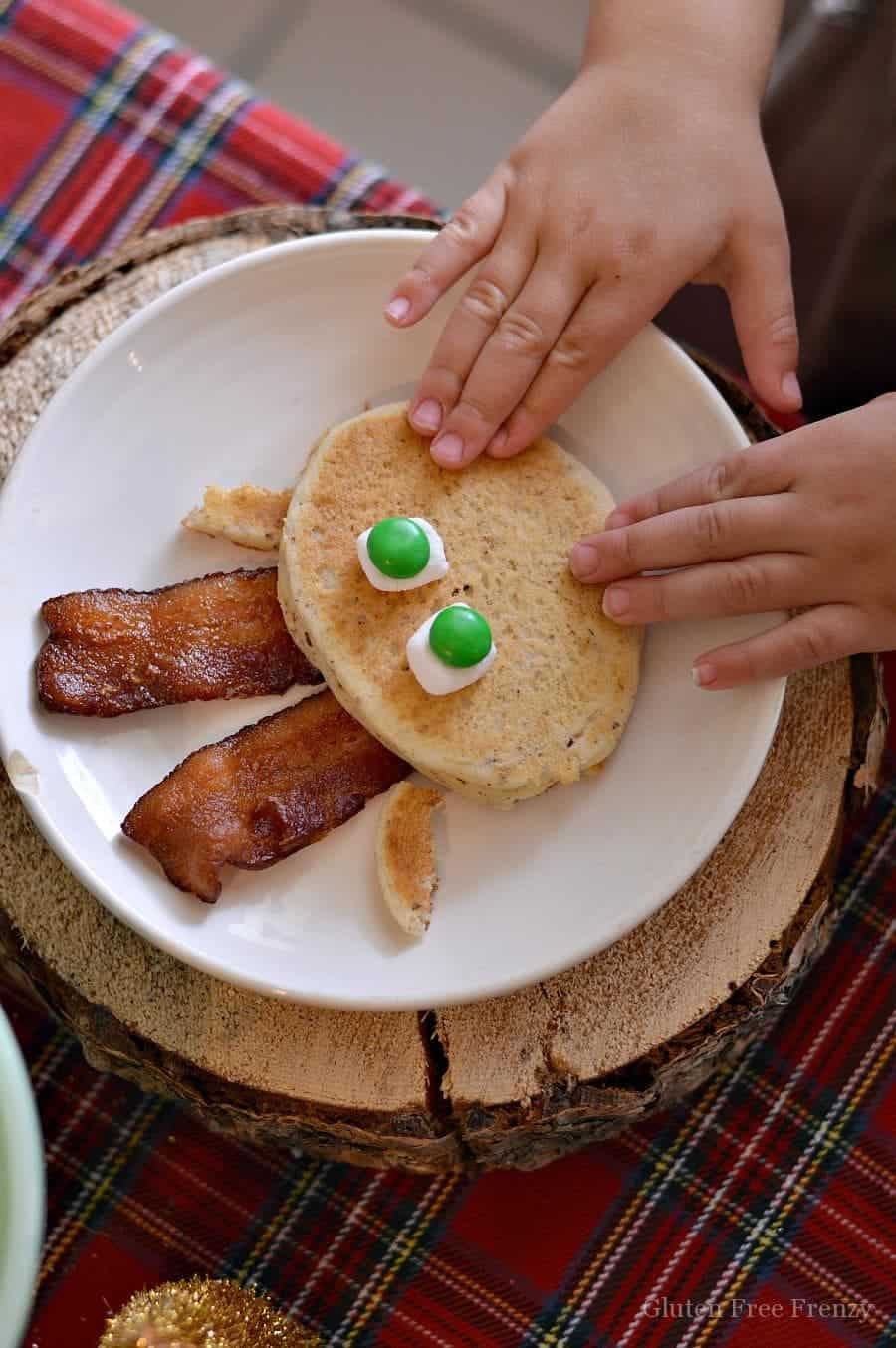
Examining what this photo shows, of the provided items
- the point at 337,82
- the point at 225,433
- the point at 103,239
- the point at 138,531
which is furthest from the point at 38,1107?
the point at 337,82

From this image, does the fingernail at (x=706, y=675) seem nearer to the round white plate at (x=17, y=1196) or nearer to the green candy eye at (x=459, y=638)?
the green candy eye at (x=459, y=638)

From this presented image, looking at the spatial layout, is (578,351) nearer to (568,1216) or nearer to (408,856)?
(408,856)

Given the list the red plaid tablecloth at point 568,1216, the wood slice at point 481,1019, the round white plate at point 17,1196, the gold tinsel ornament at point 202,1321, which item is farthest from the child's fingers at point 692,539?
the gold tinsel ornament at point 202,1321

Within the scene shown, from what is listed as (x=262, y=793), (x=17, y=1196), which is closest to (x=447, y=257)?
(x=262, y=793)

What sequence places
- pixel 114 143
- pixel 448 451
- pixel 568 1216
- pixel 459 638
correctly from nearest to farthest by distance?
1. pixel 459 638
2. pixel 448 451
3. pixel 568 1216
4. pixel 114 143

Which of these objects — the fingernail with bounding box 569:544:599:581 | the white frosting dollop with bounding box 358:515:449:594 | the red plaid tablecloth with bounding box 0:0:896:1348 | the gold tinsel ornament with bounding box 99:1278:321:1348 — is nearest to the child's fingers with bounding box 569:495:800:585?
the fingernail with bounding box 569:544:599:581

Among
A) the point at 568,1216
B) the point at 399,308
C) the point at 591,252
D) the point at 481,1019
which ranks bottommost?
the point at 568,1216

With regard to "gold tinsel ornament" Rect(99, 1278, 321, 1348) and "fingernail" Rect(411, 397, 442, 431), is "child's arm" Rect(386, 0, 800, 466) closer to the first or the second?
"fingernail" Rect(411, 397, 442, 431)
